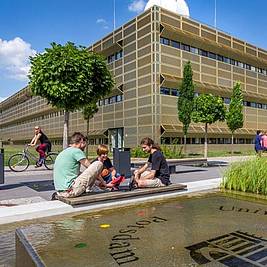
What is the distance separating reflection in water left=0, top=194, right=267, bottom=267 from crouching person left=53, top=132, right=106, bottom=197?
67 centimetres

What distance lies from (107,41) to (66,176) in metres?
36.5

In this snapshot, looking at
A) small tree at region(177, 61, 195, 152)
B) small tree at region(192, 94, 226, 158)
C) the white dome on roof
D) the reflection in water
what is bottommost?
the reflection in water

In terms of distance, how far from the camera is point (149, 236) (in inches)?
151

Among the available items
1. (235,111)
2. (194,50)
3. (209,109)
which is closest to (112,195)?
(209,109)

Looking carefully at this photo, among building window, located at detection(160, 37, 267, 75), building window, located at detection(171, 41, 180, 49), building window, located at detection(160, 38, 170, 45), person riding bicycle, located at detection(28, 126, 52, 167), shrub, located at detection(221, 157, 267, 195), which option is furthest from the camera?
building window, located at detection(171, 41, 180, 49)

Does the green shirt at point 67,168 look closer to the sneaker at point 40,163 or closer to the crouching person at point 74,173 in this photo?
the crouching person at point 74,173

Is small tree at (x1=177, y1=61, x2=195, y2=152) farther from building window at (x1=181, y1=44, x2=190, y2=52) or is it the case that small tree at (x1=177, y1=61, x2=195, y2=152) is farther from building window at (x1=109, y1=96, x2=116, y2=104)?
building window at (x1=109, y1=96, x2=116, y2=104)

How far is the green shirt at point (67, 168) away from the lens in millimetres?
5762

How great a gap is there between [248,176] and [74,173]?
3775 mm

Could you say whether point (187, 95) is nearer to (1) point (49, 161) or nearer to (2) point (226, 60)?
(2) point (226, 60)

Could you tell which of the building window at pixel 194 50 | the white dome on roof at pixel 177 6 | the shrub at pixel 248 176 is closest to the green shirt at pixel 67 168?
the shrub at pixel 248 176

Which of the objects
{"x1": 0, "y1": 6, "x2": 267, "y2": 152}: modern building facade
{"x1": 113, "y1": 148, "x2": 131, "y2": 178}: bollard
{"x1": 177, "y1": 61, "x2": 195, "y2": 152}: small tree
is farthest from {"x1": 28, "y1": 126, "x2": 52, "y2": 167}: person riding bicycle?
{"x1": 0, "y1": 6, "x2": 267, "y2": 152}: modern building facade

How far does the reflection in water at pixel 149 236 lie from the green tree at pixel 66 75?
371 inches

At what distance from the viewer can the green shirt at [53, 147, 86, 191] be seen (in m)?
5.76
